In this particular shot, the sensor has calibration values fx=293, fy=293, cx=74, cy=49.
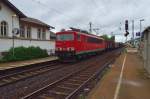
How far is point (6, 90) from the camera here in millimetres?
13422

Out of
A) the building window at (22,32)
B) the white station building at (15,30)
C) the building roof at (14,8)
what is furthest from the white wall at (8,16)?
the building window at (22,32)

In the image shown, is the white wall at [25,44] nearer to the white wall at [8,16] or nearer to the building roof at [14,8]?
the white wall at [8,16]

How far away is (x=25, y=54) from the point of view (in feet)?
104

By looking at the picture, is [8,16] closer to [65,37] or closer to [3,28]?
[3,28]

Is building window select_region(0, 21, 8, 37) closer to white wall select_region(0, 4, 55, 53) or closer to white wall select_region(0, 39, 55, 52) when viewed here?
Answer: white wall select_region(0, 4, 55, 53)

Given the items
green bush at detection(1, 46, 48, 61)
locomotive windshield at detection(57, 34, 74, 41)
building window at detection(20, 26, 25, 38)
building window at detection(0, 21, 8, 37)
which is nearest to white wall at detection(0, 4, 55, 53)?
building window at detection(0, 21, 8, 37)

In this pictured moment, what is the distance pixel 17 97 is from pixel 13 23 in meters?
23.8

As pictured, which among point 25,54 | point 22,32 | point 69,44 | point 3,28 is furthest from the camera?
point 22,32

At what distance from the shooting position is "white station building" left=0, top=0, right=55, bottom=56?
29.7 meters

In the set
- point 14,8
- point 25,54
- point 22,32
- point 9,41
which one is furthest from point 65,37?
point 22,32

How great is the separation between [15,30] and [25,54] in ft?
11.3

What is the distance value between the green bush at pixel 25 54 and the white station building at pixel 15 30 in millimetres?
629

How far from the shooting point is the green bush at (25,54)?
94.5ft

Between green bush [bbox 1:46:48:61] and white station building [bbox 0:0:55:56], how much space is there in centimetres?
63
